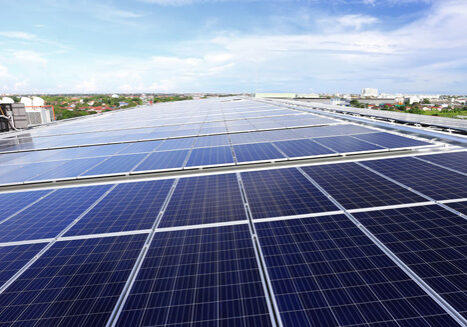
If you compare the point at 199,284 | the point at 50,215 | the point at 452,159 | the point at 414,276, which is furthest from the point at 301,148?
the point at 50,215

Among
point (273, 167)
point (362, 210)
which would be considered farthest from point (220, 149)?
point (362, 210)

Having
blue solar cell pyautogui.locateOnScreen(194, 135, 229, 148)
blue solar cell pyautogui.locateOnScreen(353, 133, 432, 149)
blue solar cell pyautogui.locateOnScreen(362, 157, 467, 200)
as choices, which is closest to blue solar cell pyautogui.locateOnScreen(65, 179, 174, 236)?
blue solar cell pyautogui.locateOnScreen(194, 135, 229, 148)

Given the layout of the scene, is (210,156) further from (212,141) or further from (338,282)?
(338,282)

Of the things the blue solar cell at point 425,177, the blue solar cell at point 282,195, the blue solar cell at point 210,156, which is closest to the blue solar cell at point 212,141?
the blue solar cell at point 210,156

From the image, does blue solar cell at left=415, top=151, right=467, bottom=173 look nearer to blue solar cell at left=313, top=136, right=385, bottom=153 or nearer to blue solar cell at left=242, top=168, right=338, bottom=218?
blue solar cell at left=313, top=136, right=385, bottom=153

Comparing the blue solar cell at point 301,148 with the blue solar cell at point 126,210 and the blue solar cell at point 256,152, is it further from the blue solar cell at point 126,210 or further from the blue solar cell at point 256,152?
the blue solar cell at point 126,210
